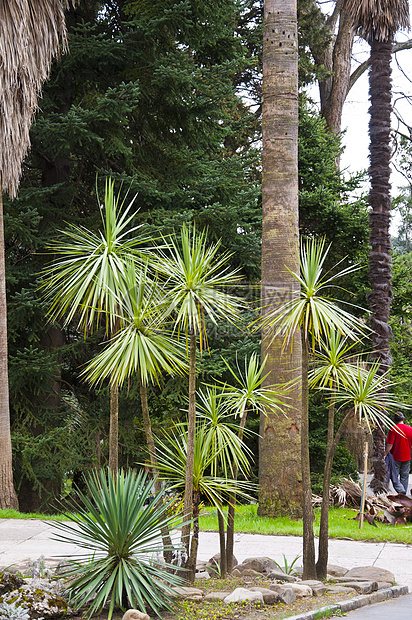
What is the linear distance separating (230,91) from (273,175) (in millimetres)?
3099

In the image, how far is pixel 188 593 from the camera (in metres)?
5.70

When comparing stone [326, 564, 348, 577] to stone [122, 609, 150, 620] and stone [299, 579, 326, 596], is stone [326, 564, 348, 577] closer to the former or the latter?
stone [299, 579, 326, 596]

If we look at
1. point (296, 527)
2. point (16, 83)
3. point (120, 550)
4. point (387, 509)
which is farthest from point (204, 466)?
point (16, 83)

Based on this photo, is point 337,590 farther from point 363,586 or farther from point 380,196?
point 380,196

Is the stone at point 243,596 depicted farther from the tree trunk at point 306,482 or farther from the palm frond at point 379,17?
the palm frond at point 379,17

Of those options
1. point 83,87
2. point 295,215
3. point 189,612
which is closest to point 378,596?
point 189,612

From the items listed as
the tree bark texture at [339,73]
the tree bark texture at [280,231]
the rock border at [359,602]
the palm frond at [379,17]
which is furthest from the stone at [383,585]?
the tree bark texture at [339,73]

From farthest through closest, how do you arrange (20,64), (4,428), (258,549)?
(4,428) → (20,64) → (258,549)

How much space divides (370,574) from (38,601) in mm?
3541

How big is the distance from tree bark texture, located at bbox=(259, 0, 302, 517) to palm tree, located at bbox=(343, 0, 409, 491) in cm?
359

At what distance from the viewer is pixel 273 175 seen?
1105cm

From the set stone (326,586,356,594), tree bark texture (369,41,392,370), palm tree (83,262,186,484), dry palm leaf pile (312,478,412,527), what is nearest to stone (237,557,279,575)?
stone (326,586,356,594)

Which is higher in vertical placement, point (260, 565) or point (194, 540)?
point (194, 540)

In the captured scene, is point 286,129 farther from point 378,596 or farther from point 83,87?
point 378,596
